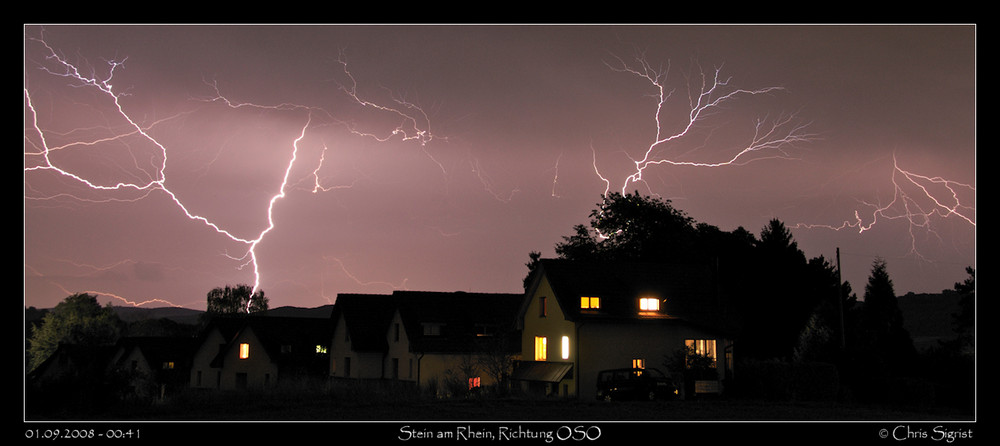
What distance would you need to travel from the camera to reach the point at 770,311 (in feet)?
181

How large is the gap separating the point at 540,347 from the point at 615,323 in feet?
15.0

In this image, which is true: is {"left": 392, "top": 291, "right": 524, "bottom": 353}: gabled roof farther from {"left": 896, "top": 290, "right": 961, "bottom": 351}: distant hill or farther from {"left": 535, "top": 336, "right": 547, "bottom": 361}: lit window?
{"left": 896, "top": 290, "right": 961, "bottom": 351}: distant hill

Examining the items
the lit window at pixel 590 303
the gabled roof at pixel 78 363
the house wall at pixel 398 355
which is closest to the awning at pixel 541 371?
the lit window at pixel 590 303

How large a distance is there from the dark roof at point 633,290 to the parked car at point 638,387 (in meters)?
5.66

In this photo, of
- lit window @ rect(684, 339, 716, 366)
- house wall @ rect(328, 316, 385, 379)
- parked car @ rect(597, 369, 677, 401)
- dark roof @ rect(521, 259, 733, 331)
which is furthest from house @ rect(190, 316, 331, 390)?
parked car @ rect(597, 369, 677, 401)

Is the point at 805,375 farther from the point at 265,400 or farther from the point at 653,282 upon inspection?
the point at 265,400

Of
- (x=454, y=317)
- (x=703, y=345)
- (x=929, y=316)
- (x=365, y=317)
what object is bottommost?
(x=929, y=316)

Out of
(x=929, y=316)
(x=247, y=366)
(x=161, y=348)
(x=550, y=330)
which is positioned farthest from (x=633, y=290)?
(x=929, y=316)

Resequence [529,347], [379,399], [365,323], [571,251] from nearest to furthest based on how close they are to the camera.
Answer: [379,399] → [529,347] → [365,323] → [571,251]

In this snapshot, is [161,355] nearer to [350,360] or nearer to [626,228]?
[350,360]

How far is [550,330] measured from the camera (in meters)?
40.5

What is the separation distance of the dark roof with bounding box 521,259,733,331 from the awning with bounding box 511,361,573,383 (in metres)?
2.27

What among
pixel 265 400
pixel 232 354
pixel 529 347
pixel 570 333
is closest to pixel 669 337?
pixel 570 333
